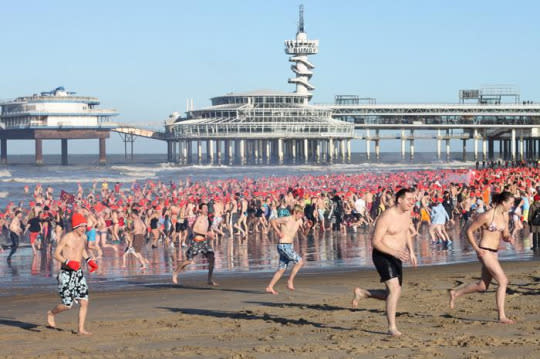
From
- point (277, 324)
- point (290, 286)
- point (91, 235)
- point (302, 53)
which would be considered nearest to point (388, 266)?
point (277, 324)

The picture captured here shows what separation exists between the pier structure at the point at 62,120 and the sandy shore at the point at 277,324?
4551 inches

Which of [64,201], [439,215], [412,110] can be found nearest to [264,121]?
[412,110]

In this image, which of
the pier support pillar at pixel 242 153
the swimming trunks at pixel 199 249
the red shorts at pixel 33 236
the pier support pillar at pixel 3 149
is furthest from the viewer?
the pier support pillar at pixel 3 149

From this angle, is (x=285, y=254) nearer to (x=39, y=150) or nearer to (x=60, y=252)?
(x=60, y=252)

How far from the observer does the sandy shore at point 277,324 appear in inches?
350

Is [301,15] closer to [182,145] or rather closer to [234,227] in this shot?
[182,145]

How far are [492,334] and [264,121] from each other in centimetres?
11498

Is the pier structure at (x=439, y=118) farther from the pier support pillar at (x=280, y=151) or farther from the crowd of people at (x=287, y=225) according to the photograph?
the crowd of people at (x=287, y=225)

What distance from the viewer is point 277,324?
34.0 feet

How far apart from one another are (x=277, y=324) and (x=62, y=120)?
12216 centimetres

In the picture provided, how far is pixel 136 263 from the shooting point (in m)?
18.8

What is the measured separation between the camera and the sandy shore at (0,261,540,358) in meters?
8.88

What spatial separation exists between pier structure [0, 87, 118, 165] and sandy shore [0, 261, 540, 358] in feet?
379

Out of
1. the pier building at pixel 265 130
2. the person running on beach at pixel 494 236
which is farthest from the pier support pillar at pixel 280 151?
the person running on beach at pixel 494 236
